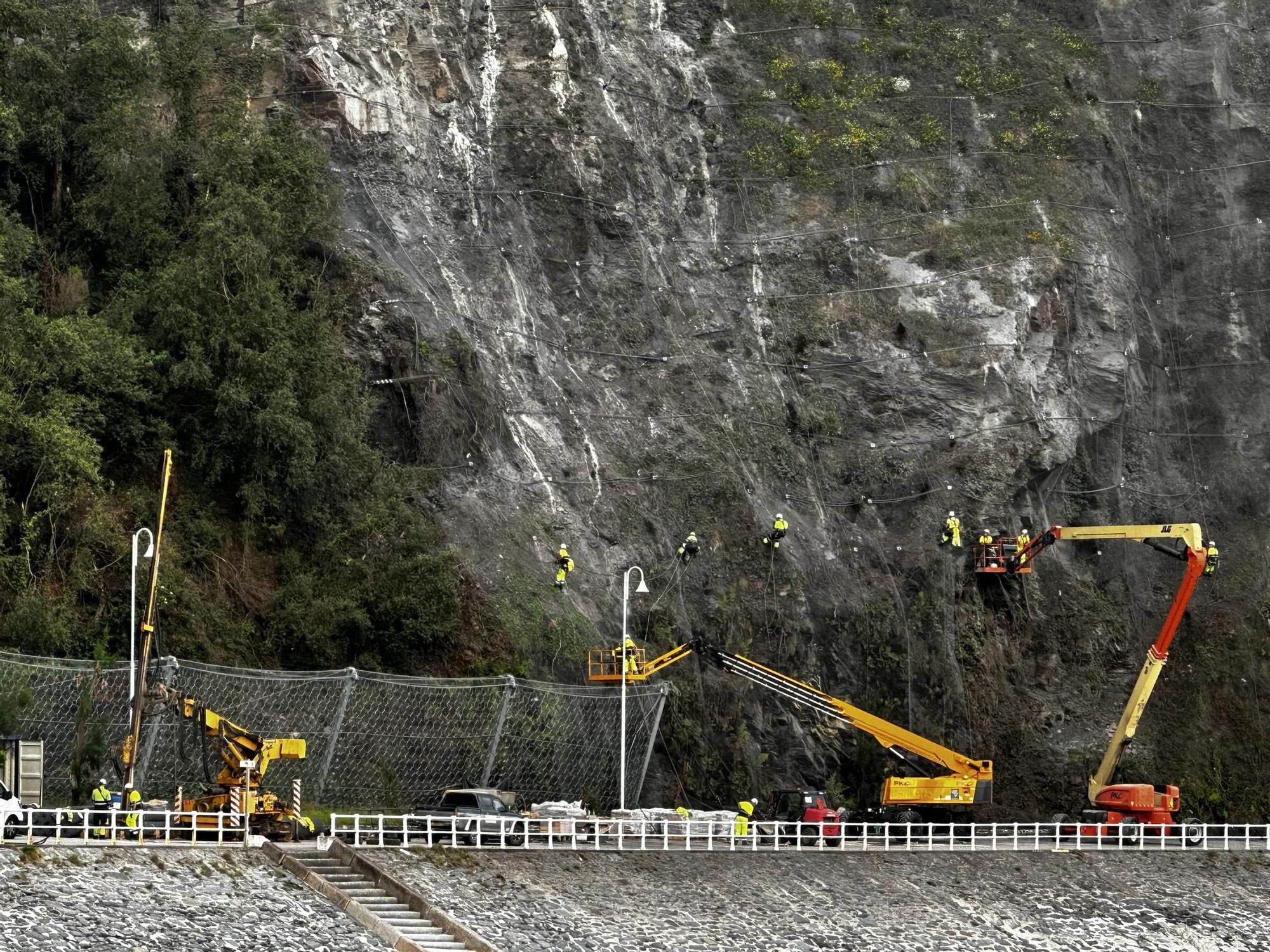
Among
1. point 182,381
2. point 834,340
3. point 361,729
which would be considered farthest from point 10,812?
point 834,340

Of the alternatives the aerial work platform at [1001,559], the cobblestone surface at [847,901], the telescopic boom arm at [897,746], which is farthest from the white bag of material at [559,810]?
the aerial work platform at [1001,559]

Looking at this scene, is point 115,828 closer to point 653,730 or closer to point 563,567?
point 653,730

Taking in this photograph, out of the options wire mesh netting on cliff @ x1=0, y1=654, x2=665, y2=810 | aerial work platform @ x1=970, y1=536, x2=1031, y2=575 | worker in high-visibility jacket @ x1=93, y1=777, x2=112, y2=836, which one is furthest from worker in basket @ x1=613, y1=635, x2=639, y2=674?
aerial work platform @ x1=970, y1=536, x2=1031, y2=575

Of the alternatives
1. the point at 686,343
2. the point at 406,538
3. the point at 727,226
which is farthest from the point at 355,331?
the point at 727,226

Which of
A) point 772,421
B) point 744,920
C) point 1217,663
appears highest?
point 772,421

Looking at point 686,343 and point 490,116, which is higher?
point 490,116

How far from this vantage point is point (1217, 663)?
6162 cm

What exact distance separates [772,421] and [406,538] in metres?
16.7

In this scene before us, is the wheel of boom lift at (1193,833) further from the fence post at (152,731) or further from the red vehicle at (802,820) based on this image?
the fence post at (152,731)

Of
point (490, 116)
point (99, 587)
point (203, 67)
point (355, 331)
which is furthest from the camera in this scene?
point (490, 116)

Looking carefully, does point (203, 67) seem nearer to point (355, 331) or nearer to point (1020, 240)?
point (355, 331)

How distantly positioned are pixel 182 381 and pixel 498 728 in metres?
13.6

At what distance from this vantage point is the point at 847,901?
38.2 meters

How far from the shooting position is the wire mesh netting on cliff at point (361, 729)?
37875 millimetres
